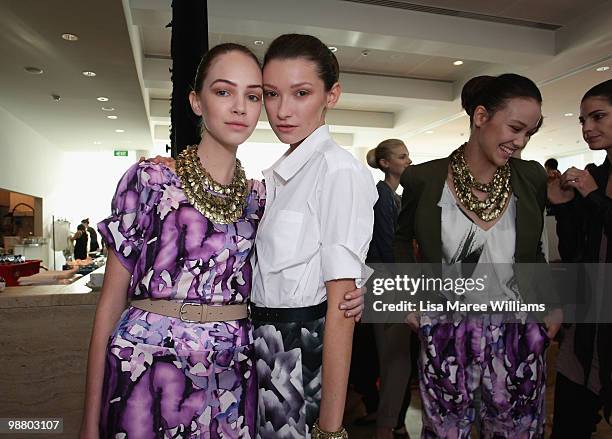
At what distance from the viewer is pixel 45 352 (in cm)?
237

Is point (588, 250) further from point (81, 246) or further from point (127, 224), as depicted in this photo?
point (81, 246)

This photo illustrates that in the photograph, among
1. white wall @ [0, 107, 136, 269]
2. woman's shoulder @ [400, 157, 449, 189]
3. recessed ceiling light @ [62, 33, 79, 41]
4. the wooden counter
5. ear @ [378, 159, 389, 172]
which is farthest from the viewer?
white wall @ [0, 107, 136, 269]

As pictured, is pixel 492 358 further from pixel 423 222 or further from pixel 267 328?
pixel 267 328

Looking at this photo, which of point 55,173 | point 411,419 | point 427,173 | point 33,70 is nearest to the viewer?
point 427,173

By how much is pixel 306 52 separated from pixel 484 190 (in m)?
0.76

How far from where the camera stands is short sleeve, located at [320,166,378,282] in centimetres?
103

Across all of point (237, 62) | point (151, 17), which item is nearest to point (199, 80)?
point (237, 62)

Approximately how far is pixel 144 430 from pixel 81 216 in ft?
46.9

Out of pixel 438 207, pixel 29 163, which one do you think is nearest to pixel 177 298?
pixel 438 207

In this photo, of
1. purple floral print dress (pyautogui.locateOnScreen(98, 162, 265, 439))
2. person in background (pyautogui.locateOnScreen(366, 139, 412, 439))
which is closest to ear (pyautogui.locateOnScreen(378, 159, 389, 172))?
person in background (pyautogui.locateOnScreen(366, 139, 412, 439))

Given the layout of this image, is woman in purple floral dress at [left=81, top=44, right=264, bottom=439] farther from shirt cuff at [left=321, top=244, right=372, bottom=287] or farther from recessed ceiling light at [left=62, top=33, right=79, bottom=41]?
recessed ceiling light at [left=62, top=33, right=79, bottom=41]

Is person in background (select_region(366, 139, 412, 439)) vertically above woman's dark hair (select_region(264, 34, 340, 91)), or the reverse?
woman's dark hair (select_region(264, 34, 340, 91))

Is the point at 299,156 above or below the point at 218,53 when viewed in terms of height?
below

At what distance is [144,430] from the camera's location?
1103 millimetres
